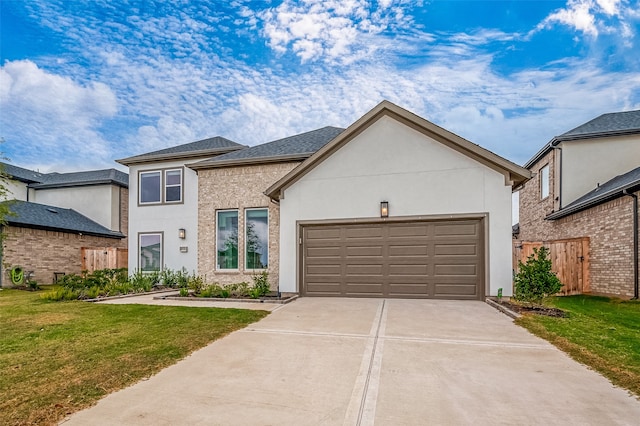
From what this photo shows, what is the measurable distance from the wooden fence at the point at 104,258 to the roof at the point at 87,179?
14.8ft

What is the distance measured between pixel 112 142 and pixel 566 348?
25990mm

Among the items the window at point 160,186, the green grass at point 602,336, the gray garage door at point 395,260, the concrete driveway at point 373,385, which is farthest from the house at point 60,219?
the green grass at point 602,336

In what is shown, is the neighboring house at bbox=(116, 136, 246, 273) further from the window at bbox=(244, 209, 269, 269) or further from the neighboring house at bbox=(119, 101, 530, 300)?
the neighboring house at bbox=(119, 101, 530, 300)

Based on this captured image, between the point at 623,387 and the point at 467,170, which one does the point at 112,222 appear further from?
the point at 623,387

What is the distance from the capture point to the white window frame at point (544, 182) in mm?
15539

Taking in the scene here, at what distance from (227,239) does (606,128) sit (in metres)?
15.8

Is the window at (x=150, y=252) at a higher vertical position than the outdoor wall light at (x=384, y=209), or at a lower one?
lower

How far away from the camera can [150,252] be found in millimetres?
14414

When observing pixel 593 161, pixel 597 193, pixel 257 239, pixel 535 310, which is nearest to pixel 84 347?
pixel 257 239

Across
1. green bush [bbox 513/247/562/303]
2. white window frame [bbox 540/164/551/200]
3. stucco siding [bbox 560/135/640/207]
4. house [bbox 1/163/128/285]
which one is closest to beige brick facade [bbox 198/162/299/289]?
house [bbox 1/163/128/285]

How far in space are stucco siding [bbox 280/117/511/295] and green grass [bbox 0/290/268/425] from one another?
3954 mm

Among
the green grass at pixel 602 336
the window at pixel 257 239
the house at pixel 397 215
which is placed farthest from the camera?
the window at pixel 257 239

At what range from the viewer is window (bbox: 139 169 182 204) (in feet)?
47.1

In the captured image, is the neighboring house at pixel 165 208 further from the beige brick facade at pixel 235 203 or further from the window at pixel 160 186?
the beige brick facade at pixel 235 203
